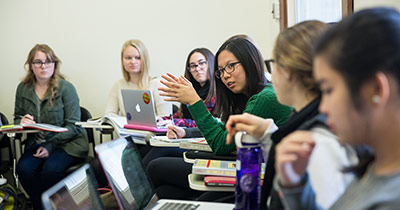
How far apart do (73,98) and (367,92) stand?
3202 mm

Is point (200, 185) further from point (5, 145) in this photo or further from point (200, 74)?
point (5, 145)

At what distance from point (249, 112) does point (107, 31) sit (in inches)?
107

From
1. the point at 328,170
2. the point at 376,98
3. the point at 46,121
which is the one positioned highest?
the point at 376,98

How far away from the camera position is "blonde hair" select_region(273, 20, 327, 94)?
0.88m

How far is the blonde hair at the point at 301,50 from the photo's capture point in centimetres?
88

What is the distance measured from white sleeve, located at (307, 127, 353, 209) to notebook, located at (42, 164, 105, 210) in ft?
1.75

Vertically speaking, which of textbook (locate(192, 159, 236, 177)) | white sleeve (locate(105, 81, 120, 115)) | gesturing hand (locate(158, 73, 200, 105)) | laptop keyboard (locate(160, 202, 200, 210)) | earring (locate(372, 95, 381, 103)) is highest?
earring (locate(372, 95, 381, 103))

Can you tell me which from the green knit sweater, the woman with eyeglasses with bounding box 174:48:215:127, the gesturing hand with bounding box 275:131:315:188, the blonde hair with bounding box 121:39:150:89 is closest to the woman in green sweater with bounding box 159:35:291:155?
the green knit sweater

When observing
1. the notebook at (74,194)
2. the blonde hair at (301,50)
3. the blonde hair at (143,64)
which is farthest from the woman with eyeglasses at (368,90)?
the blonde hair at (143,64)

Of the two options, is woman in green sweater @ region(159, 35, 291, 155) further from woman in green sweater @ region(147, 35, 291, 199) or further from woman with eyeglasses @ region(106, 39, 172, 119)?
woman with eyeglasses @ region(106, 39, 172, 119)

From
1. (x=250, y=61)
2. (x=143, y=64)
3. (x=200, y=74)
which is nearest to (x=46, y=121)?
(x=143, y=64)

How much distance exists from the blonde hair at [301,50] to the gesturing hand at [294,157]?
0.25m

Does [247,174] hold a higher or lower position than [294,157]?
lower

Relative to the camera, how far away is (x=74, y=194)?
100 centimetres
